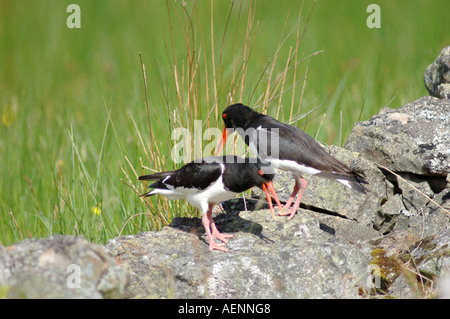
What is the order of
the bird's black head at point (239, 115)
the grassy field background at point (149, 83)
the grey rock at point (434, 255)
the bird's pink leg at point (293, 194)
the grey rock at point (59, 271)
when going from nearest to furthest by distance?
the grey rock at point (59, 271)
the grey rock at point (434, 255)
the bird's pink leg at point (293, 194)
the bird's black head at point (239, 115)
the grassy field background at point (149, 83)

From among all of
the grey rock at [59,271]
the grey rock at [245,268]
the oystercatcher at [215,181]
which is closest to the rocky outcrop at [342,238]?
the grey rock at [245,268]

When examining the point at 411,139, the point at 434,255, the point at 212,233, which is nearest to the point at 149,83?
the point at 212,233

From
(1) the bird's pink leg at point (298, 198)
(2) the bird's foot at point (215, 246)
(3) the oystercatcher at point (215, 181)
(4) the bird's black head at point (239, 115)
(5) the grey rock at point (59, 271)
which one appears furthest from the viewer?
(4) the bird's black head at point (239, 115)

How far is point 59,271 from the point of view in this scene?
3.14 meters

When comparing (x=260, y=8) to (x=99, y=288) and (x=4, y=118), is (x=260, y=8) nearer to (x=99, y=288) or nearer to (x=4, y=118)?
(x=4, y=118)

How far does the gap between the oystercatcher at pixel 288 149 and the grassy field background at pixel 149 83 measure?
0.20 metres

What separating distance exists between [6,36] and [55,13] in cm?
150

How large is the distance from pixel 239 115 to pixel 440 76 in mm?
2092

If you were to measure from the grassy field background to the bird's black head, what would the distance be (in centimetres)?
12

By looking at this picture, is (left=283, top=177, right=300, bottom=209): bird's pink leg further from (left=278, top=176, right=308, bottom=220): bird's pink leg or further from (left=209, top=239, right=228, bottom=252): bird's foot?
(left=209, top=239, right=228, bottom=252): bird's foot

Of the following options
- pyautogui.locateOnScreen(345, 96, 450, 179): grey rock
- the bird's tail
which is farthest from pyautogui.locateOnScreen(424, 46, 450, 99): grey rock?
the bird's tail

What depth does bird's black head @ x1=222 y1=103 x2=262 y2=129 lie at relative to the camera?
546 centimetres

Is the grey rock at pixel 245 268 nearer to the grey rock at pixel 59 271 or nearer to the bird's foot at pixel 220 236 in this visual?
the bird's foot at pixel 220 236

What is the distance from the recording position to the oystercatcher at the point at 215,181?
4371 mm
